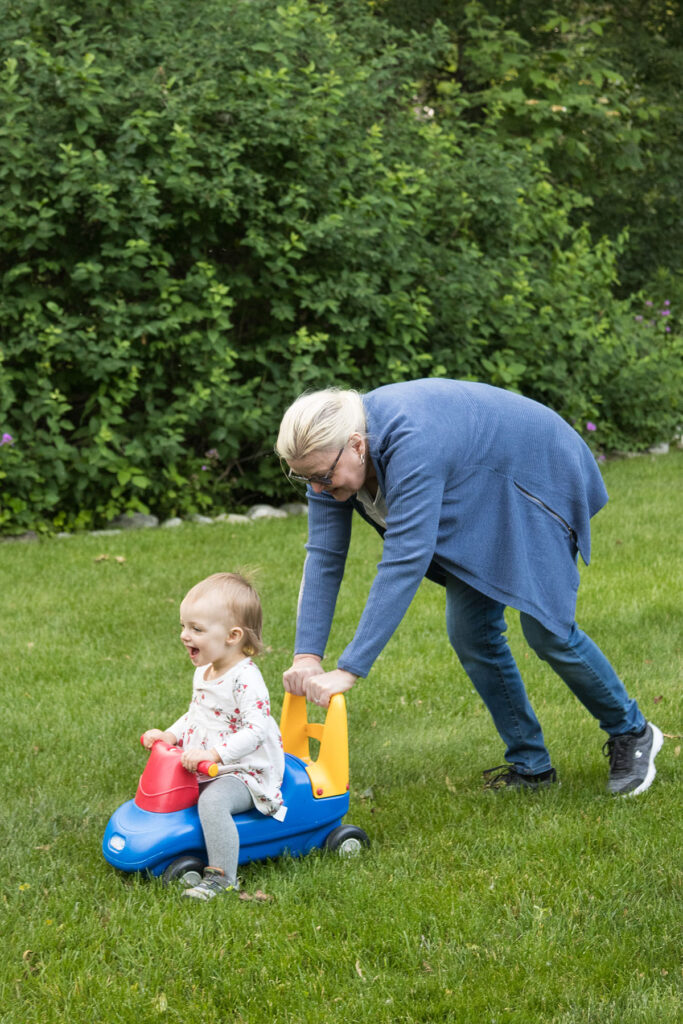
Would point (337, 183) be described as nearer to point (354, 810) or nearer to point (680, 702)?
point (680, 702)

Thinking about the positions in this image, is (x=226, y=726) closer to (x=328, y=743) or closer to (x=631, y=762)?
(x=328, y=743)

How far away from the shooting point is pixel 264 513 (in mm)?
8688

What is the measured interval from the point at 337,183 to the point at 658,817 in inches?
244

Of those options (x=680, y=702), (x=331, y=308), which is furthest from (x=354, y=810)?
(x=331, y=308)

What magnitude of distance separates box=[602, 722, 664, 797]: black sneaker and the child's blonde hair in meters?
1.33

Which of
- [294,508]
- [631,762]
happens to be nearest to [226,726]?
[631,762]

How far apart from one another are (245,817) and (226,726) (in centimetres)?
26

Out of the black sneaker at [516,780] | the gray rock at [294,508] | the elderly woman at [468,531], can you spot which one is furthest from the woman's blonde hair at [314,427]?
the gray rock at [294,508]

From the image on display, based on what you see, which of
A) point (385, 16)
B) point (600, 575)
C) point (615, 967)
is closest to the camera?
point (615, 967)

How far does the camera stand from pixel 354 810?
3.89 m

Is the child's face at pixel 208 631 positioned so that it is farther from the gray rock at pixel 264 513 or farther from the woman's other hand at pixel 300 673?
the gray rock at pixel 264 513

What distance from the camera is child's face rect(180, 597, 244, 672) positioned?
329 cm

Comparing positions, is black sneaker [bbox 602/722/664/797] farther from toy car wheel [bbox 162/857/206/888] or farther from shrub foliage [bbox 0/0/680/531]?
shrub foliage [bbox 0/0/680/531]

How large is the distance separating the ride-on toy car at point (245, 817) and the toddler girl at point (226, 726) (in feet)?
0.16
